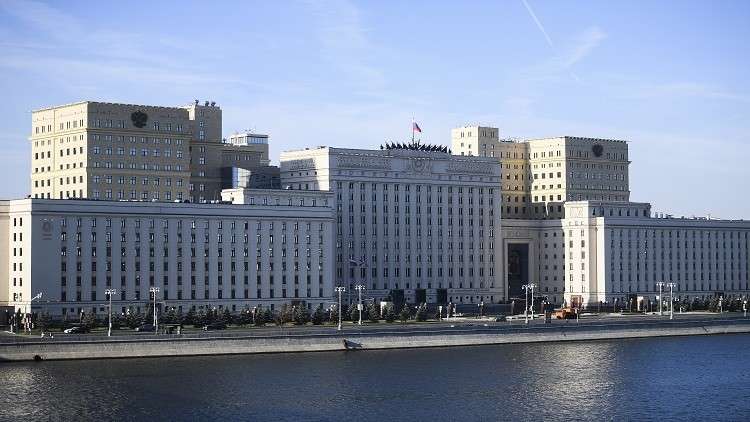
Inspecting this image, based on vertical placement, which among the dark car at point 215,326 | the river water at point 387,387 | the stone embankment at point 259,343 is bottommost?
the river water at point 387,387

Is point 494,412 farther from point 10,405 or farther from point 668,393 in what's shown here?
point 10,405

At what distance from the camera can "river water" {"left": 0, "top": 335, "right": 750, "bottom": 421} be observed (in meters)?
130

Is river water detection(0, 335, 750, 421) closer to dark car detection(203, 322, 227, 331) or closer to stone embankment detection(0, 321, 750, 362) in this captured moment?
stone embankment detection(0, 321, 750, 362)

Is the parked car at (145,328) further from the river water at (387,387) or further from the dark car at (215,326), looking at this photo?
the river water at (387,387)

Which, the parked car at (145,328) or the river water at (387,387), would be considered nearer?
→ the river water at (387,387)

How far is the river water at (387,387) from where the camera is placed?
130 meters

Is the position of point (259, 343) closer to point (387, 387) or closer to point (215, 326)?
point (215, 326)

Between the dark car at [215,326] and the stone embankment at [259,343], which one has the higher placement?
the dark car at [215,326]

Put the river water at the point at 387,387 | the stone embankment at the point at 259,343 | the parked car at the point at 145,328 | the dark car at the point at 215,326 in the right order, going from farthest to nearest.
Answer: the dark car at the point at 215,326 < the parked car at the point at 145,328 < the stone embankment at the point at 259,343 < the river water at the point at 387,387

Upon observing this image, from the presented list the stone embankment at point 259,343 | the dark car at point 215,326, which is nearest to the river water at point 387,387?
the stone embankment at point 259,343

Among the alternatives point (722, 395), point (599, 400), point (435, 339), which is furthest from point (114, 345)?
point (722, 395)

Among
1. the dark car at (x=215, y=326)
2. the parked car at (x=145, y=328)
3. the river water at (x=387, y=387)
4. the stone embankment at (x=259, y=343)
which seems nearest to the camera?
the river water at (x=387, y=387)

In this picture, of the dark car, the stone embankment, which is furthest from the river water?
the dark car

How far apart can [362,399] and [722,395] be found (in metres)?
38.2
